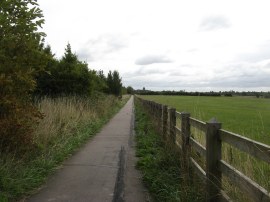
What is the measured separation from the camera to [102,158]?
34.6 ft

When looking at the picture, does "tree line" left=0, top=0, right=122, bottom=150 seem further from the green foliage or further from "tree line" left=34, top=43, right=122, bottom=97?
"tree line" left=34, top=43, right=122, bottom=97

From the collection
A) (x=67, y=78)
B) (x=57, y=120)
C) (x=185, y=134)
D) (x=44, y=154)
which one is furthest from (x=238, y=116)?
(x=185, y=134)

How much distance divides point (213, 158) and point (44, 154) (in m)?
5.21

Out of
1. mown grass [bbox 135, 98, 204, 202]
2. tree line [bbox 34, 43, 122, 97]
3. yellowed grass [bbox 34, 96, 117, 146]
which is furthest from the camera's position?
tree line [bbox 34, 43, 122, 97]

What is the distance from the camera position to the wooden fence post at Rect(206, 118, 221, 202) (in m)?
5.63

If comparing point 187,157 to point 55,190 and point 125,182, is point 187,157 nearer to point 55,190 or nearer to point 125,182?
point 125,182

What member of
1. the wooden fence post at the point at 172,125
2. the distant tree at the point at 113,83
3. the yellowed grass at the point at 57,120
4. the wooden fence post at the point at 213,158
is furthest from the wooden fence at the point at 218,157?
the distant tree at the point at 113,83

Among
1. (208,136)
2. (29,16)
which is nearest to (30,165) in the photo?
(29,16)

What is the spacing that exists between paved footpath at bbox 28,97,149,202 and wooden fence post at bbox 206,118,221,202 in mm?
1416

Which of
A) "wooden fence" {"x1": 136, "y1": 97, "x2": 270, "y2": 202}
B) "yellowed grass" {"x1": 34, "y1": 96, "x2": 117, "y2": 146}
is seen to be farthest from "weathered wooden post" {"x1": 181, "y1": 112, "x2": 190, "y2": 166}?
"yellowed grass" {"x1": 34, "y1": 96, "x2": 117, "y2": 146}

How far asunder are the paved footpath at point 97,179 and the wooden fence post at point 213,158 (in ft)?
4.65

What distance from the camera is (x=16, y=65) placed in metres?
8.55

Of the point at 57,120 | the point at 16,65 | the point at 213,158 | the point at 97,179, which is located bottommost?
the point at 97,179

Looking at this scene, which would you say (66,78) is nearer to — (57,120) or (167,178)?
(57,120)
